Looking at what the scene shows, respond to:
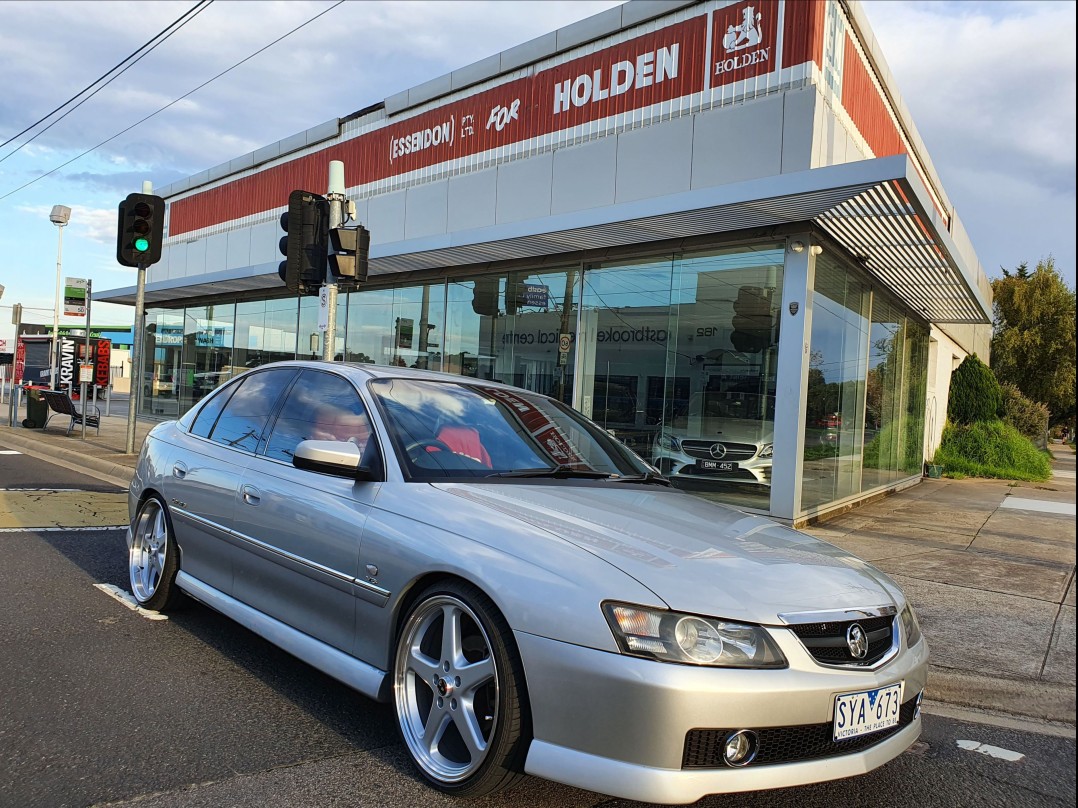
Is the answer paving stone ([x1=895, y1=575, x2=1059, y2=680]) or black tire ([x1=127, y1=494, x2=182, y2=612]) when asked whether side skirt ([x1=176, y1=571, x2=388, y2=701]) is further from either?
paving stone ([x1=895, y1=575, x2=1059, y2=680])

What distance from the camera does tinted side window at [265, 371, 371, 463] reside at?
145 inches

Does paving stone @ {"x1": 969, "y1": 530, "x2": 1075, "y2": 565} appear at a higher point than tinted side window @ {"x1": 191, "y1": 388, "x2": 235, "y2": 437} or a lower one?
lower

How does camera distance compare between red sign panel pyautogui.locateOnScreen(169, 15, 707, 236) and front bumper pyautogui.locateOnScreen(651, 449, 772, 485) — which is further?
Answer: red sign panel pyautogui.locateOnScreen(169, 15, 707, 236)

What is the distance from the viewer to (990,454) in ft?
65.2

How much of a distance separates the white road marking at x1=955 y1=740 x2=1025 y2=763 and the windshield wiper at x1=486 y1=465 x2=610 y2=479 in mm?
1919

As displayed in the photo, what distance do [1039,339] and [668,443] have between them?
98.4 feet

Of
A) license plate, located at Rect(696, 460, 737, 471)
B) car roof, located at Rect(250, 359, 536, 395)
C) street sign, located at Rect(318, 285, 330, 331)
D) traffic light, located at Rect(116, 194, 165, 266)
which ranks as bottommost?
license plate, located at Rect(696, 460, 737, 471)

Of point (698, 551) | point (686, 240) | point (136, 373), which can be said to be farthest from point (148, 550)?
point (136, 373)

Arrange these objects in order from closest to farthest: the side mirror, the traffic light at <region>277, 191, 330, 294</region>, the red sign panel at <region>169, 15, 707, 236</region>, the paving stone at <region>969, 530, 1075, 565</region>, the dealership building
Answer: the side mirror → the paving stone at <region>969, 530, 1075, 565</region> → the traffic light at <region>277, 191, 330, 294</region> → the dealership building → the red sign panel at <region>169, 15, 707, 236</region>

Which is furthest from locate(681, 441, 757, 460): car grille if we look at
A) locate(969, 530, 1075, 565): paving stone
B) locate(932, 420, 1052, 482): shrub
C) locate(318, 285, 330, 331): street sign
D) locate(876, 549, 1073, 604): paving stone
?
locate(932, 420, 1052, 482): shrub

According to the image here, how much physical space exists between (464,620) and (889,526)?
835 centimetres

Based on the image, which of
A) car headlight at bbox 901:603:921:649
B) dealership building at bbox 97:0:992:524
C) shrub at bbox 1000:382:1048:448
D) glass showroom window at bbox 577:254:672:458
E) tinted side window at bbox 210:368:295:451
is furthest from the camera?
shrub at bbox 1000:382:1048:448

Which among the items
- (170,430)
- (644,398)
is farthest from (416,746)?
(644,398)

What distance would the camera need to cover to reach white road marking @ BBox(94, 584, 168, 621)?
15.6ft
